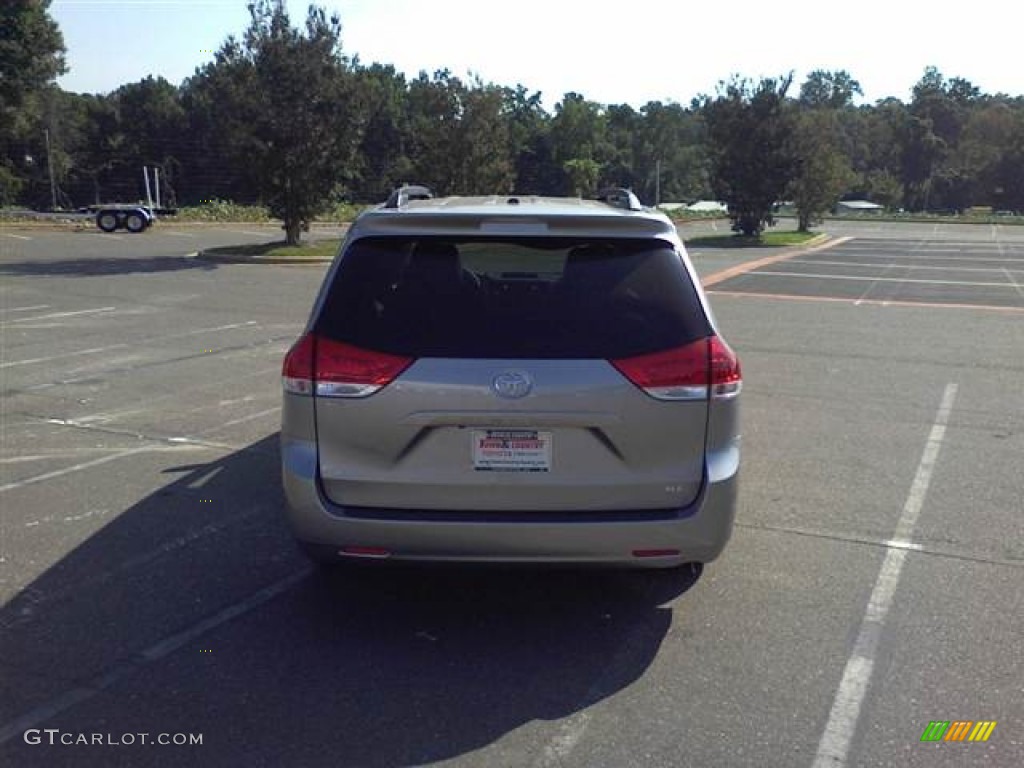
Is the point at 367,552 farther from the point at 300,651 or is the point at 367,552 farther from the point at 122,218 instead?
the point at 122,218

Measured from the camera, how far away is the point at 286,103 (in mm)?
23172

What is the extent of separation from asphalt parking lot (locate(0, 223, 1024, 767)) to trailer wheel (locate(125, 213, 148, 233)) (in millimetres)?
30454

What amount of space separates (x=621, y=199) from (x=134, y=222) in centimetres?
3521

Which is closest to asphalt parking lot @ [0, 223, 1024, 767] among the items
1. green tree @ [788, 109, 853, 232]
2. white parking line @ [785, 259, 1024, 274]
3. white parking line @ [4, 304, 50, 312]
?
Result: white parking line @ [4, 304, 50, 312]

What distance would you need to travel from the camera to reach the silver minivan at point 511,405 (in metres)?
3.51

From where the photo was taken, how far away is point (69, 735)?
3.07m

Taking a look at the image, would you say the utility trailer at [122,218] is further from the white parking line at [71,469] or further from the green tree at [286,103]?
the white parking line at [71,469]

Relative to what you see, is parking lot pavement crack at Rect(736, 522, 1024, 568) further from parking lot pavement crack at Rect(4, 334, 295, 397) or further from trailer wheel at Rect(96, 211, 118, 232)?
trailer wheel at Rect(96, 211, 118, 232)

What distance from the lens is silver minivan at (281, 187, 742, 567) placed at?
351 cm

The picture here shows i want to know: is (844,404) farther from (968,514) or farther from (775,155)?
(775,155)

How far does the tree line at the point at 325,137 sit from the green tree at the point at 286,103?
0.04 meters

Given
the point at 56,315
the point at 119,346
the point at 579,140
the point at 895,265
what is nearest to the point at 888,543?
the point at 119,346

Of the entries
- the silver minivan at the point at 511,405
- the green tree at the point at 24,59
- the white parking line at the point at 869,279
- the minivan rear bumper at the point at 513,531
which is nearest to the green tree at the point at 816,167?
the white parking line at the point at 869,279


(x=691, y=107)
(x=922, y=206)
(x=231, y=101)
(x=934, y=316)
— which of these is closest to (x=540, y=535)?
(x=934, y=316)
